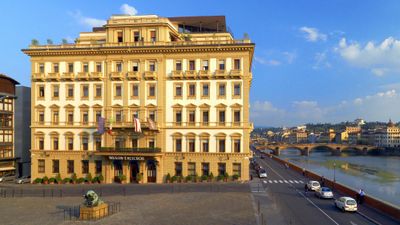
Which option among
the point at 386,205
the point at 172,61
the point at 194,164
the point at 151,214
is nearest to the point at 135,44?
the point at 172,61

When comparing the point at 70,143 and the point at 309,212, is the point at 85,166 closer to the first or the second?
the point at 70,143

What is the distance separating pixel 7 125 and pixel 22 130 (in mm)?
2784

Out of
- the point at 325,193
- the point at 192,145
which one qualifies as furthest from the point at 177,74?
the point at 325,193

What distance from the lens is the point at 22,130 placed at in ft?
206

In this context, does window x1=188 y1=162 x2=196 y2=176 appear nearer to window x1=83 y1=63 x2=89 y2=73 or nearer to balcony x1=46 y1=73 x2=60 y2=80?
window x1=83 y1=63 x2=89 y2=73

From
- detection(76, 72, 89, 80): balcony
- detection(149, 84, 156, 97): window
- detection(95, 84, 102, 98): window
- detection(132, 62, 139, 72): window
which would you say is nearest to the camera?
detection(149, 84, 156, 97): window

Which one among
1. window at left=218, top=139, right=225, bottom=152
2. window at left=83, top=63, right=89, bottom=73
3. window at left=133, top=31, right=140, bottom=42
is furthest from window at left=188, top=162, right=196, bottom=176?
window at left=83, top=63, right=89, bottom=73

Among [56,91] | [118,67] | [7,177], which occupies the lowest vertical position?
[7,177]

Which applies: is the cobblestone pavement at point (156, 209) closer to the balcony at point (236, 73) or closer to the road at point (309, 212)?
the road at point (309, 212)

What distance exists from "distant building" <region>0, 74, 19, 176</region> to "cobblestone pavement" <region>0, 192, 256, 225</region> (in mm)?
20833

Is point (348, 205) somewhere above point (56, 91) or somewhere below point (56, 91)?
below

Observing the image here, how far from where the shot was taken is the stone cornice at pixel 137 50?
51.7 m

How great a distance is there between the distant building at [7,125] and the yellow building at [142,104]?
7.64m

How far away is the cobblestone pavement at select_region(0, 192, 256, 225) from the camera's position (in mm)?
29344
